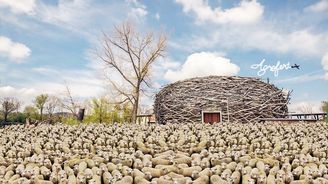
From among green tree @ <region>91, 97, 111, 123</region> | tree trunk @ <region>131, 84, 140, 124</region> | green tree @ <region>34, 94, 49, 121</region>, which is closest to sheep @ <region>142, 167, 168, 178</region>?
tree trunk @ <region>131, 84, 140, 124</region>

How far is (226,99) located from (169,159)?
18.2 metres

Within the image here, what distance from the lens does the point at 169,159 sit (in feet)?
20.9

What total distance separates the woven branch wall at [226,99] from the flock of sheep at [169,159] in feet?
46.0

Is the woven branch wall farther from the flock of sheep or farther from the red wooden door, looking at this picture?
the flock of sheep

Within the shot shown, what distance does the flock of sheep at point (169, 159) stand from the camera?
212 inches

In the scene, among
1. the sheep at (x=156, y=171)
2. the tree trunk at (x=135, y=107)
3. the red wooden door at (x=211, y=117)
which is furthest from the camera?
the tree trunk at (x=135, y=107)

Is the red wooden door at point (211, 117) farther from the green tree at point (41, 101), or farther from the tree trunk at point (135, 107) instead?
the green tree at point (41, 101)

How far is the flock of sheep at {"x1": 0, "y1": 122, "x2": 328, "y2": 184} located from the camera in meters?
5.39

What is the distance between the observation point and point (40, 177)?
18.4 ft

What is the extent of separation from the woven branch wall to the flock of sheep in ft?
46.0

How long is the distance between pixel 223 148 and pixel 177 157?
65.6 inches

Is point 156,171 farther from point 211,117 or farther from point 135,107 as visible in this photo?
point 135,107

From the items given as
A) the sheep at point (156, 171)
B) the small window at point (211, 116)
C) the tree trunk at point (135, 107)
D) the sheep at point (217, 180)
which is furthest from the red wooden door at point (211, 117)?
the sheep at point (217, 180)

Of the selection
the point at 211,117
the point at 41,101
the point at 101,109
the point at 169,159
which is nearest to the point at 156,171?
the point at 169,159
